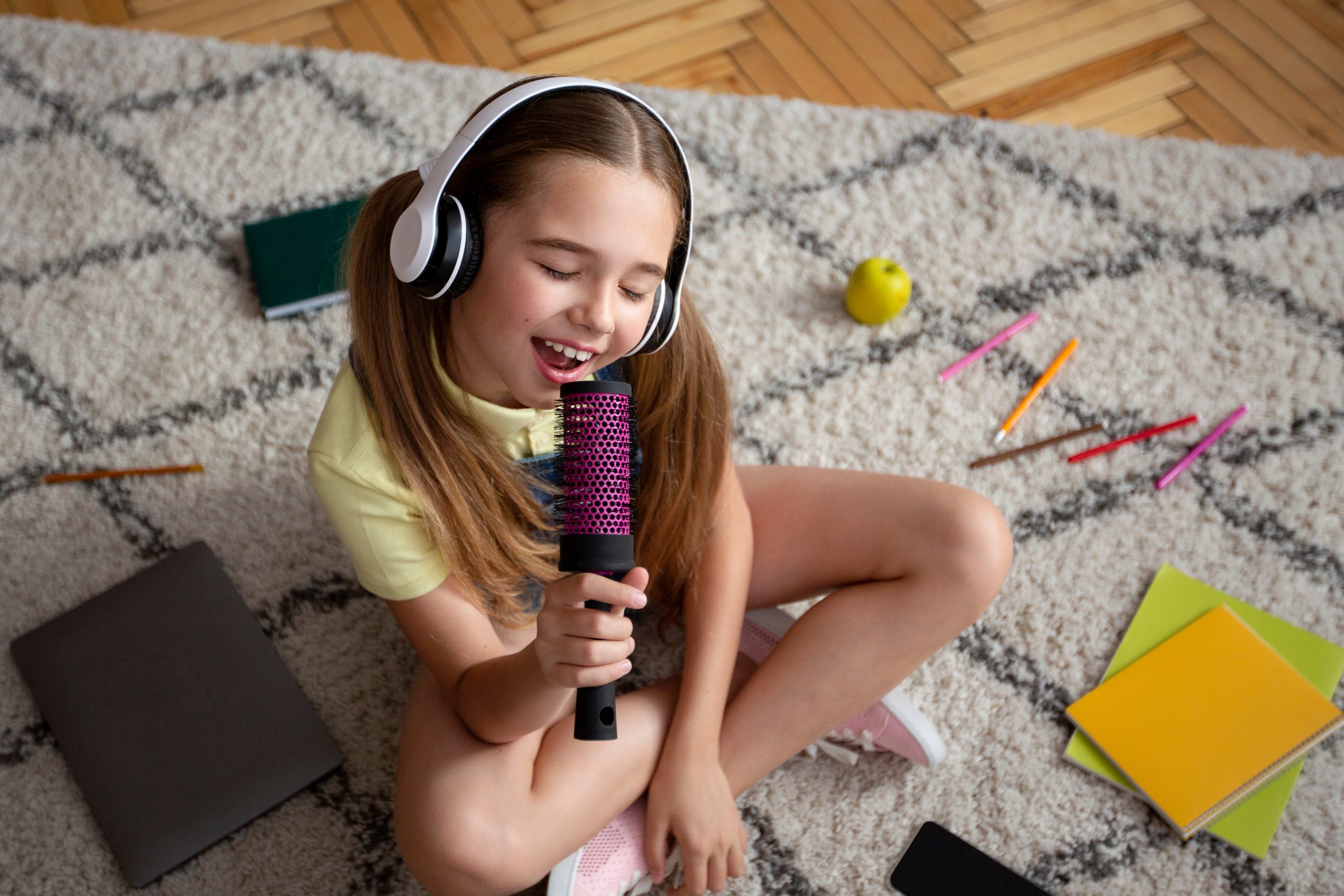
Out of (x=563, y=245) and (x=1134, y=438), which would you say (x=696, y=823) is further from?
(x=1134, y=438)

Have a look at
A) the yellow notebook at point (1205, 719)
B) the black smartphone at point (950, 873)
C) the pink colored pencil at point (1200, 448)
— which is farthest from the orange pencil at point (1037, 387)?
the black smartphone at point (950, 873)

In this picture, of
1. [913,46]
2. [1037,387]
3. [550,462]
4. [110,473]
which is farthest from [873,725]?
[913,46]

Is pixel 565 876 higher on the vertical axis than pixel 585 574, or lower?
lower

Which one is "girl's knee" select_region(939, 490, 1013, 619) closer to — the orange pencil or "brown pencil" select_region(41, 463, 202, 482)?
the orange pencil

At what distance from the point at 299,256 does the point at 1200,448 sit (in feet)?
4.25

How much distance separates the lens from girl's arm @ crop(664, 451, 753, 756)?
3.58ft

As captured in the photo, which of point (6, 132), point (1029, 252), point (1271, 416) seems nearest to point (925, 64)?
point (1029, 252)

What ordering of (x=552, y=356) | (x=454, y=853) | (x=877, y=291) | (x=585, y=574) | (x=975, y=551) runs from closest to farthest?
(x=585, y=574) → (x=552, y=356) → (x=454, y=853) → (x=975, y=551) → (x=877, y=291)

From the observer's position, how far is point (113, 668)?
48.2 inches

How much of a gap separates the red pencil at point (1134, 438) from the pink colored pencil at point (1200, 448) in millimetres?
31

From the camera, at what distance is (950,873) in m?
1.14

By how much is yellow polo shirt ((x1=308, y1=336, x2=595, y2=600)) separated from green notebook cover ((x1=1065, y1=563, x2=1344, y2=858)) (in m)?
0.76

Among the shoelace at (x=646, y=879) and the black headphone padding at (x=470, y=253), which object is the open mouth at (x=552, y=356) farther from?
the shoelace at (x=646, y=879)

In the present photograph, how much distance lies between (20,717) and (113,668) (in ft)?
0.41
